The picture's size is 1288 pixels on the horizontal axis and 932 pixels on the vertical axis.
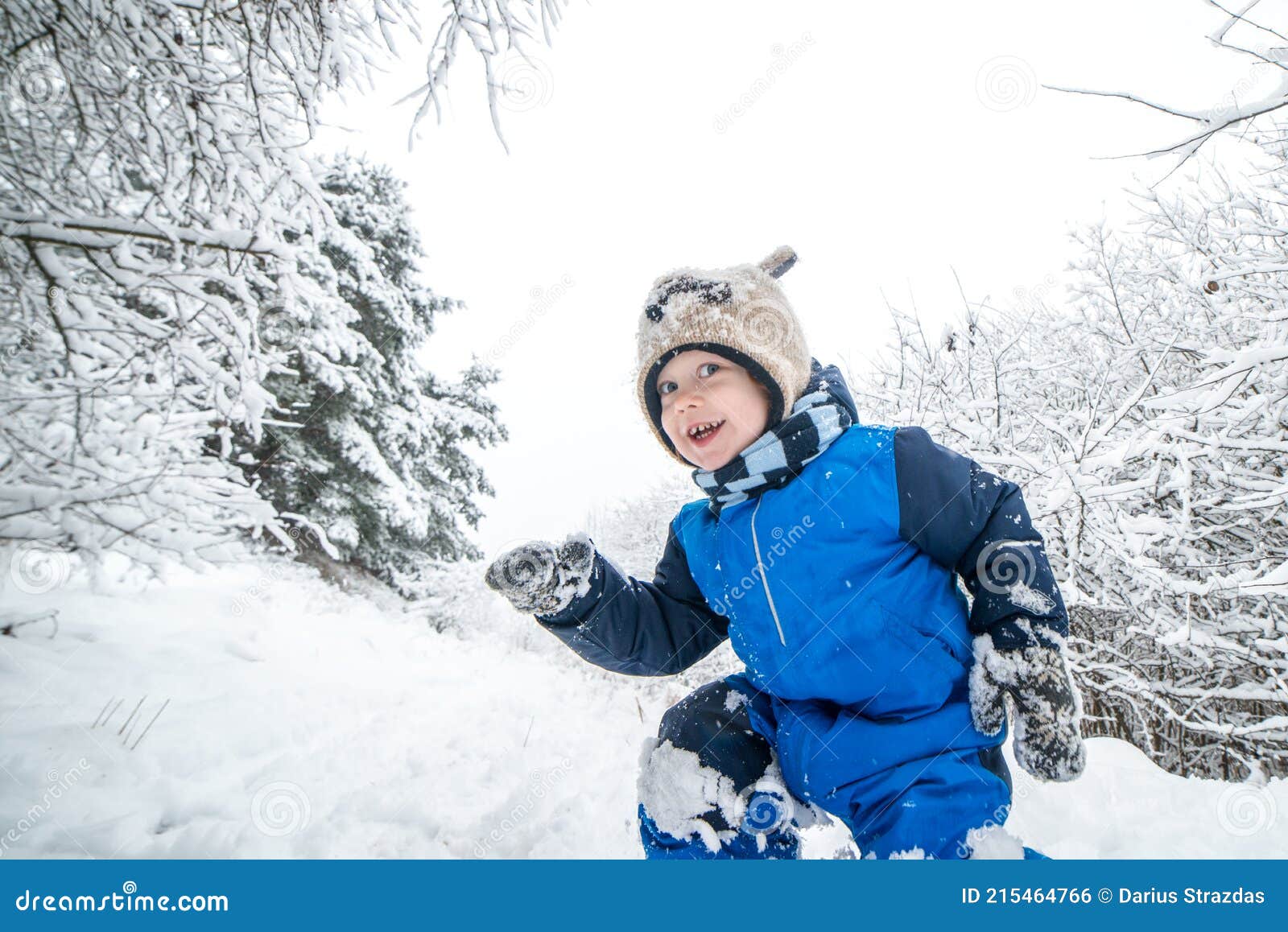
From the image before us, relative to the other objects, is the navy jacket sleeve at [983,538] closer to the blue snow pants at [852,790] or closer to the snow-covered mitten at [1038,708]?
the snow-covered mitten at [1038,708]

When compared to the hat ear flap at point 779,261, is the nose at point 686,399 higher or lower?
lower

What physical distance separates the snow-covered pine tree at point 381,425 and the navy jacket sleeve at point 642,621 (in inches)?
249

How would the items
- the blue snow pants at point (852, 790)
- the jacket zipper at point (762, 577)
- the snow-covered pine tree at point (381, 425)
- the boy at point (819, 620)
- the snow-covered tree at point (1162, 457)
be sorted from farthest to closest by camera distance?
the snow-covered pine tree at point (381, 425), the snow-covered tree at point (1162, 457), the jacket zipper at point (762, 577), the boy at point (819, 620), the blue snow pants at point (852, 790)

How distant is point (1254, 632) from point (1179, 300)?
2.91 metres

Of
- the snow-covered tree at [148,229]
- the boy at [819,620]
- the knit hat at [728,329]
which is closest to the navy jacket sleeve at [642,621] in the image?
the boy at [819,620]

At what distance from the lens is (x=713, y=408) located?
1730 millimetres

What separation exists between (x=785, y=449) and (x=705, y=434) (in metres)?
0.26

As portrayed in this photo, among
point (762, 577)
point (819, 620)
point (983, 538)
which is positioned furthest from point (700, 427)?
point (983, 538)

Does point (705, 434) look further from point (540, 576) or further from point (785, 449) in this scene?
point (540, 576)

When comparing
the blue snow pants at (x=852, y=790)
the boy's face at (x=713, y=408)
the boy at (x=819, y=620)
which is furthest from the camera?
the boy's face at (x=713, y=408)

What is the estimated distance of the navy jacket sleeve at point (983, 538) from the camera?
1.39 meters

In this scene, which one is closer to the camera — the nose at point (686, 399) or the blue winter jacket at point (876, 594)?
the blue winter jacket at point (876, 594)

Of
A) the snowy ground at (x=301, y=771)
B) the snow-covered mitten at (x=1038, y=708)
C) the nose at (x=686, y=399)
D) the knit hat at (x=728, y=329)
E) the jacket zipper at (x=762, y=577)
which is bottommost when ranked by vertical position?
the snowy ground at (x=301, y=771)
